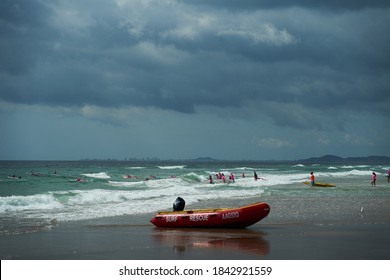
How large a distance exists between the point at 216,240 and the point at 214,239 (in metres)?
0.24

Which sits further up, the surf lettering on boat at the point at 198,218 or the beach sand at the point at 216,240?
the surf lettering on boat at the point at 198,218

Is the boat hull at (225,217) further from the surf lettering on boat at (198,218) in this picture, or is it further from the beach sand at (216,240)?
the beach sand at (216,240)

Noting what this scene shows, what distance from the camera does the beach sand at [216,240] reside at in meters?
13.0

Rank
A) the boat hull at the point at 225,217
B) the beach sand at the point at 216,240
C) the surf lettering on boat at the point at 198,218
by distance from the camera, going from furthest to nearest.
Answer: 1. the surf lettering on boat at the point at 198,218
2. the boat hull at the point at 225,217
3. the beach sand at the point at 216,240

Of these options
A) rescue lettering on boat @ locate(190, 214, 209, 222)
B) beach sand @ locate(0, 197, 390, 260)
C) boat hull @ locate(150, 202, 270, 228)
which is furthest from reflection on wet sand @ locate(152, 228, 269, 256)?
rescue lettering on boat @ locate(190, 214, 209, 222)

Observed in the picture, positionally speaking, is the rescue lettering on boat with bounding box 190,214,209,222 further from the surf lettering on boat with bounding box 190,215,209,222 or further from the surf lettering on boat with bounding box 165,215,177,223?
the surf lettering on boat with bounding box 165,215,177,223

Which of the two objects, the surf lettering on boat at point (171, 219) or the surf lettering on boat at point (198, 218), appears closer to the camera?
the surf lettering on boat at point (198, 218)

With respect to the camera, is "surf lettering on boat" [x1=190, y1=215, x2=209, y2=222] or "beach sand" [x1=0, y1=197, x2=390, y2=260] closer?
"beach sand" [x1=0, y1=197, x2=390, y2=260]

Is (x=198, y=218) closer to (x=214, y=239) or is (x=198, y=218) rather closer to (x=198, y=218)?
(x=198, y=218)

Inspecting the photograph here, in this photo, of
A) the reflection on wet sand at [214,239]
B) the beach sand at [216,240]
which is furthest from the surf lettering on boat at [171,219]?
the beach sand at [216,240]

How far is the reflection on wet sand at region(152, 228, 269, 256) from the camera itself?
46.3ft
